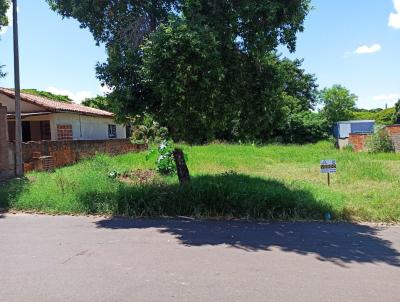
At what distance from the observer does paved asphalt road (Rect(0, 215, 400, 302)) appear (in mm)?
4559

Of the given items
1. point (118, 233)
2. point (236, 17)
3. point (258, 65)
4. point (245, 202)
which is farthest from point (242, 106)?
point (118, 233)

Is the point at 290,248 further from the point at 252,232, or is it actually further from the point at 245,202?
the point at 245,202

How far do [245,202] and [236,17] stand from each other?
381 centimetres

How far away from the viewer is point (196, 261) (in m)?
5.62

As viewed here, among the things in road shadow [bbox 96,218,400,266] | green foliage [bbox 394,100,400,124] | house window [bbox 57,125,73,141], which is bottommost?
road shadow [bbox 96,218,400,266]

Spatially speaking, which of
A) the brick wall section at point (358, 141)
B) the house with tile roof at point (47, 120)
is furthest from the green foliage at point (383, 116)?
the house with tile roof at point (47, 120)

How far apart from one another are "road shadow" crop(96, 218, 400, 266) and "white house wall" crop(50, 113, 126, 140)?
1461cm

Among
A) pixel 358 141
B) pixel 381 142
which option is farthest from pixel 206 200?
pixel 358 141

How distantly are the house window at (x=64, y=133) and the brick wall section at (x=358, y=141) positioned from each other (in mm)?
17116

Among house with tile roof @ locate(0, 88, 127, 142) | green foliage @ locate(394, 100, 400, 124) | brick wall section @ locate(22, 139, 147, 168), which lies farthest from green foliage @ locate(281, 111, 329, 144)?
house with tile roof @ locate(0, 88, 127, 142)

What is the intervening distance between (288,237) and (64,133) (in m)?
19.3

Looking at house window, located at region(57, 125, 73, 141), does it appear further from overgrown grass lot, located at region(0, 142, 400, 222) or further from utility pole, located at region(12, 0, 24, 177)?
overgrown grass lot, located at region(0, 142, 400, 222)

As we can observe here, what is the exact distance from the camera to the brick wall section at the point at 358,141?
2712 centimetres

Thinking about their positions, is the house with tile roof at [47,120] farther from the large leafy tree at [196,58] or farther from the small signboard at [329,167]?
the small signboard at [329,167]
